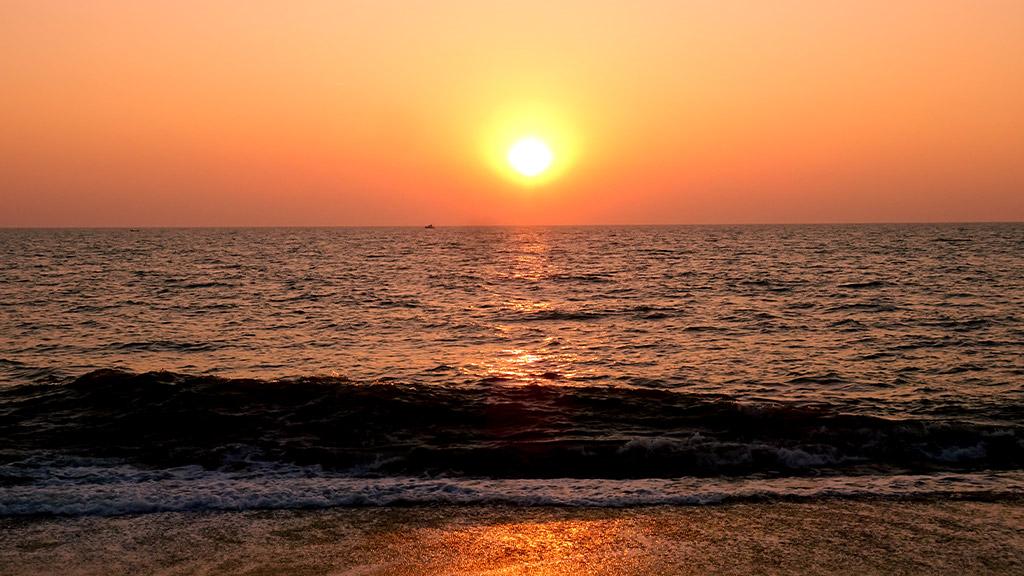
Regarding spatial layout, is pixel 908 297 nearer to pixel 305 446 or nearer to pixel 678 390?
pixel 678 390

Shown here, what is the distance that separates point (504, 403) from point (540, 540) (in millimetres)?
8831

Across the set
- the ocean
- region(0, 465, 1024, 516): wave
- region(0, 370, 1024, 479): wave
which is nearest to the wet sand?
region(0, 465, 1024, 516): wave

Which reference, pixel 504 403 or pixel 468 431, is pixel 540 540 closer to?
pixel 468 431

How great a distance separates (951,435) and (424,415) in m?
10.00

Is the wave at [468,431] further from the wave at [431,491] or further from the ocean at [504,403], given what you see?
the wave at [431,491]

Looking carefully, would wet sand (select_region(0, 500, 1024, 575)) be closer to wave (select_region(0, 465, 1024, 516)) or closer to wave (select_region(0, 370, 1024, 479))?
wave (select_region(0, 465, 1024, 516))

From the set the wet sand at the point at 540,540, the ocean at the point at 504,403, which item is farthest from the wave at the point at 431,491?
the wet sand at the point at 540,540

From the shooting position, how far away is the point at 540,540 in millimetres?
9016

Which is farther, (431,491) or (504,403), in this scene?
(504,403)

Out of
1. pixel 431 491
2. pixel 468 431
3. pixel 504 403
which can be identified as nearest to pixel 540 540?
pixel 431 491

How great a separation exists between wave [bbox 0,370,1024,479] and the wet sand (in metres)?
2.66

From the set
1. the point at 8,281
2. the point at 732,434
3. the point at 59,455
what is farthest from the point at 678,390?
the point at 8,281

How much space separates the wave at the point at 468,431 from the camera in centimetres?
1316

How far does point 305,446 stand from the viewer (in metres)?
14.4
